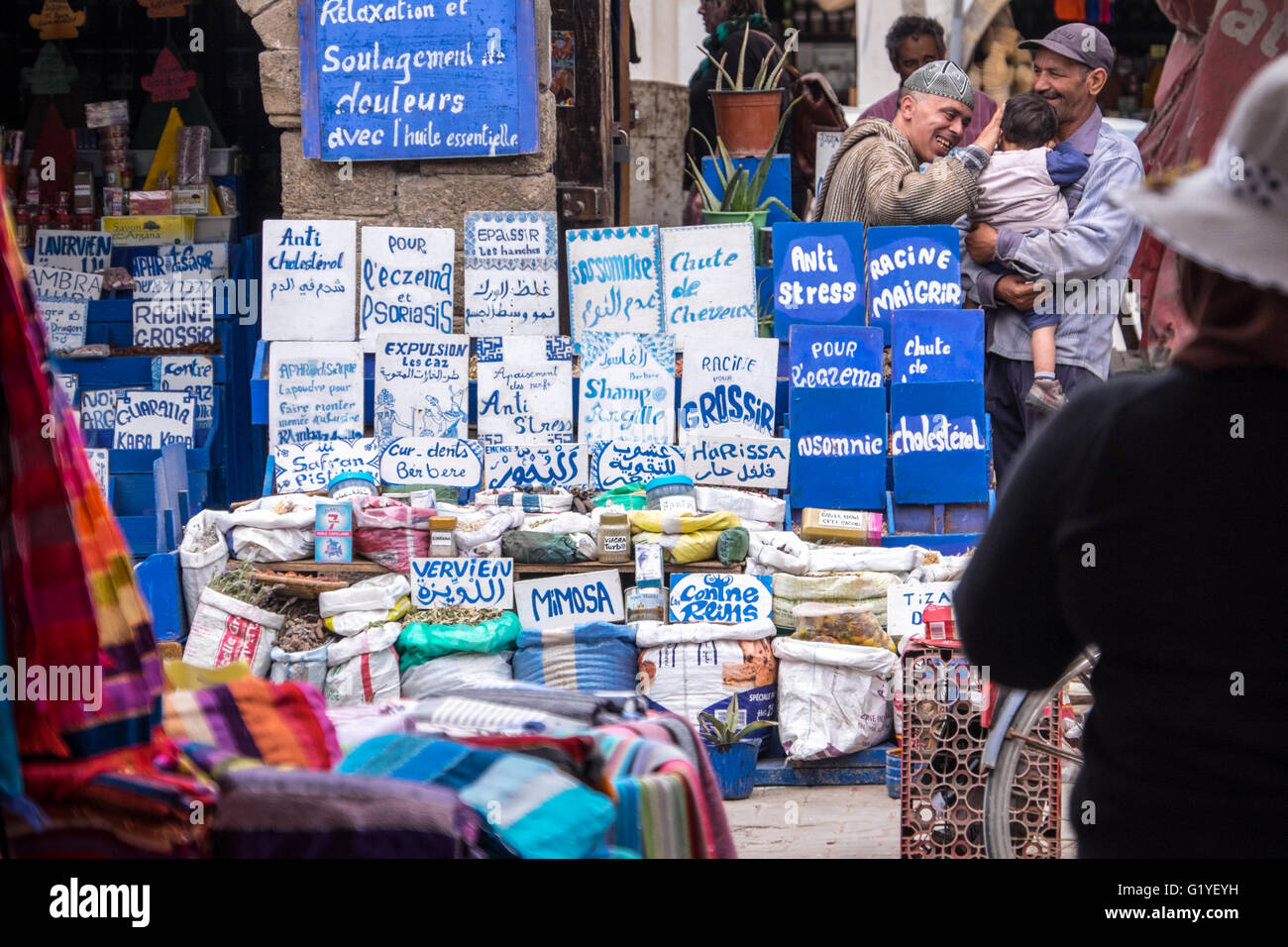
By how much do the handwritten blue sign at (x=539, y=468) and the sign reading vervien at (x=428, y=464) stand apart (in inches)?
3.9

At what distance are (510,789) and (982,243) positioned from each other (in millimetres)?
4708

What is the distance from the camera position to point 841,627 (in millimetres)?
5242

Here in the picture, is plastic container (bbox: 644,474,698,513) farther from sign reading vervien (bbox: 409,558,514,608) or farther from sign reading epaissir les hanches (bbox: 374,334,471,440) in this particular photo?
sign reading epaissir les hanches (bbox: 374,334,471,440)

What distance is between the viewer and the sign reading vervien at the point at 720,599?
17.6ft

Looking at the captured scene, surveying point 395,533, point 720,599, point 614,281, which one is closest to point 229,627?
point 395,533

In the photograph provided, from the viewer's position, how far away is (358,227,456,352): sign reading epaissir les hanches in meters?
6.41

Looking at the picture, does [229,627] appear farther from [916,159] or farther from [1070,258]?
[1070,258]

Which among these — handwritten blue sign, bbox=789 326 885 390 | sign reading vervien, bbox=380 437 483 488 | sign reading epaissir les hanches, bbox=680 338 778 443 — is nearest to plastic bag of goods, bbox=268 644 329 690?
sign reading vervien, bbox=380 437 483 488

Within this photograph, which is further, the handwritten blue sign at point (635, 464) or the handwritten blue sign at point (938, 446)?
the handwritten blue sign at point (635, 464)

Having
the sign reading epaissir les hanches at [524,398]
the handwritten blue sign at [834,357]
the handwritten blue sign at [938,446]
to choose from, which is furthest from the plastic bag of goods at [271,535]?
the handwritten blue sign at [938,446]

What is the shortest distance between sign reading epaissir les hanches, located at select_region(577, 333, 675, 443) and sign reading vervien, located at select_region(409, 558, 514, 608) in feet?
2.98

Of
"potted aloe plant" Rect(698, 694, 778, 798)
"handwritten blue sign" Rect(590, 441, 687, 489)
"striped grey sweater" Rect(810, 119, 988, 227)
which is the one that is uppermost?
"striped grey sweater" Rect(810, 119, 988, 227)

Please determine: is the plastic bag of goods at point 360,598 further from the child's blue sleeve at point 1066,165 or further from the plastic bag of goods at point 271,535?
the child's blue sleeve at point 1066,165

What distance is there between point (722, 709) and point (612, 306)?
6.71 feet
